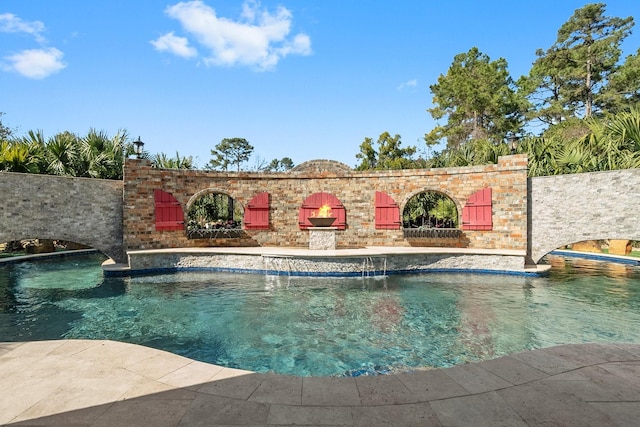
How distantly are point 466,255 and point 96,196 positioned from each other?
14.4 meters

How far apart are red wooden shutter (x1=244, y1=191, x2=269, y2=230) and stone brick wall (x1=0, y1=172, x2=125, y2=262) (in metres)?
5.10

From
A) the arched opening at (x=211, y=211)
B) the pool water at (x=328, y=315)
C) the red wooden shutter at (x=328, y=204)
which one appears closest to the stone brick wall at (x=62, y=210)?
the pool water at (x=328, y=315)

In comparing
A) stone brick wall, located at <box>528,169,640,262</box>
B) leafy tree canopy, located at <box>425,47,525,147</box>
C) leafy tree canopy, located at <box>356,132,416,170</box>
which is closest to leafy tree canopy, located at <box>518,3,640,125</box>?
leafy tree canopy, located at <box>425,47,525,147</box>

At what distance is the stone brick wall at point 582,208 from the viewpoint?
412 inches

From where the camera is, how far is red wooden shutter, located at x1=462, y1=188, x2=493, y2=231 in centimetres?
1309

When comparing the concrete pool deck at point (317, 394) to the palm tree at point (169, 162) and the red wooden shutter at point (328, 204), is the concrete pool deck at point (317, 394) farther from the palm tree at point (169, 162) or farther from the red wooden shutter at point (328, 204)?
the palm tree at point (169, 162)

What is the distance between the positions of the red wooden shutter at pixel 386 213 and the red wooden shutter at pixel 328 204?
4.99 ft

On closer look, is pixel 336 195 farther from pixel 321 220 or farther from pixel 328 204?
pixel 321 220

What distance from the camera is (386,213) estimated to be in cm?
1436

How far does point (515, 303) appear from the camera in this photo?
8.27m

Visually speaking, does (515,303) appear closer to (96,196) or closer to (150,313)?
(150,313)

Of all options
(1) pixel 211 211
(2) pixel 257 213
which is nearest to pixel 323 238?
(2) pixel 257 213

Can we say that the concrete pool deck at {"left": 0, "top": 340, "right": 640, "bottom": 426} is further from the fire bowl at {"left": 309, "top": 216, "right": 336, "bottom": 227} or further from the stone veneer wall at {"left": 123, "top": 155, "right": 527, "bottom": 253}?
the stone veneer wall at {"left": 123, "top": 155, "right": 527, "bottom": 253}

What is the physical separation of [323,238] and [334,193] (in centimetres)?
273
